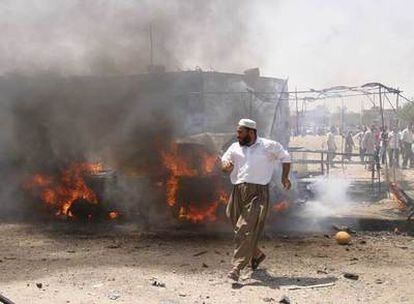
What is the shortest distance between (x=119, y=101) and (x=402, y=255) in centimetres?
775

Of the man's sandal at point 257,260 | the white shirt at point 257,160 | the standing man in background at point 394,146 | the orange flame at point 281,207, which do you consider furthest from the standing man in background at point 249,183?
the standing man in background at point 394,146

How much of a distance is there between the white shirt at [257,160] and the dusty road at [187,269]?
1105 mm

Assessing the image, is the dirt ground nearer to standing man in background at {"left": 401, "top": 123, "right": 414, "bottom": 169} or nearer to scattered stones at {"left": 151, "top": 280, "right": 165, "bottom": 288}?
scattered stones at {"left": 151, "top": 280, "right": 165, "bottom": 288}

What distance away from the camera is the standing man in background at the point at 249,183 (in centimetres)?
575

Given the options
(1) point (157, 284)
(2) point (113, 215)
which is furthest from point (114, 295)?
(2) point (113, 215)

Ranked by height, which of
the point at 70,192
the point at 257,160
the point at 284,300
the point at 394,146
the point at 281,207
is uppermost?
the point at 257,160

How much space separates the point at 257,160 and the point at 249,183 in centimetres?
27

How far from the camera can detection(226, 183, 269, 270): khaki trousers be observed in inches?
225

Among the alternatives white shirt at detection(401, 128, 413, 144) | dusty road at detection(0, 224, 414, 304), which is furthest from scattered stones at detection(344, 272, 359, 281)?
white shirt at detection(401, 128, 413, 144)

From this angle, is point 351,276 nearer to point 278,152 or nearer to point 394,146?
Result: point 278,152

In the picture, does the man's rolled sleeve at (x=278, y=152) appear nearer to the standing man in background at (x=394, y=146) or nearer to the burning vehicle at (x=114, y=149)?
the burning vehicle at (x=114, y=149)

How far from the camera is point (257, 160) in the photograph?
5.80 metres

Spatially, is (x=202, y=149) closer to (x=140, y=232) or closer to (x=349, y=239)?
(x=140, y=232)

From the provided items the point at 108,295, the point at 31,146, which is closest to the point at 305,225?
the point at 108,295
